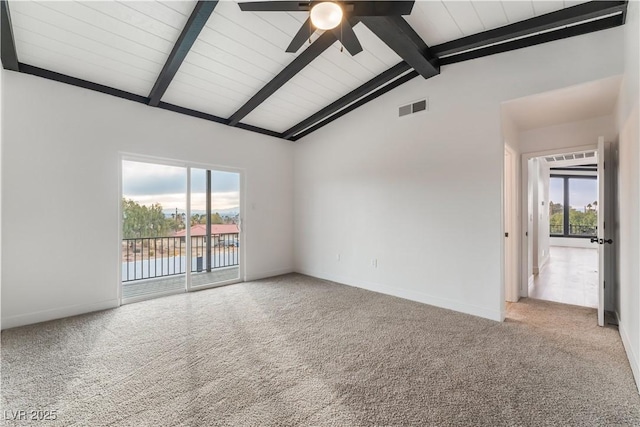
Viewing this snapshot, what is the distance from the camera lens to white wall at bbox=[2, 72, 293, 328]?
311 centimetres

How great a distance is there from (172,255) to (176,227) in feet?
3.12

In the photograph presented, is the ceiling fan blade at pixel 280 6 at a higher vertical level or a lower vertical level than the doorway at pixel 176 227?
higher

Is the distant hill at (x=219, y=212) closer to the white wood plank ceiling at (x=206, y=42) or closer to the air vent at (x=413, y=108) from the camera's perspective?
the white wood plank ceiling at (x=206, y=42)

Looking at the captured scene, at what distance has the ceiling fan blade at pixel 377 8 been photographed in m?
2.10

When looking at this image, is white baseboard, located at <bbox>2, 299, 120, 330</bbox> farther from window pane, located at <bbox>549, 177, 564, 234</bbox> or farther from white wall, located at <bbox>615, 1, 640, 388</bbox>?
window pane, located at <bbox>549, 177, 564, 234</bbox>

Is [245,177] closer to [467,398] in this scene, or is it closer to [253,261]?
[253,261]

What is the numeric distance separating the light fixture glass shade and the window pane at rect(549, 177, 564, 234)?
1135 centimetres

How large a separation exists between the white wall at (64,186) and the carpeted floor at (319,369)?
1.27 feet

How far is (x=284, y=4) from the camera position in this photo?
7.07ft

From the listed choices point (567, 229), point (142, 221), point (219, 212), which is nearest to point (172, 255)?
point (142, 221)

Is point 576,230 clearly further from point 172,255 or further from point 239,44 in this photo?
point 172,255

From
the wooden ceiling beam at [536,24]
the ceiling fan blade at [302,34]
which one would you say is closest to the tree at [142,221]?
the ceiling fan blade at [302,34]

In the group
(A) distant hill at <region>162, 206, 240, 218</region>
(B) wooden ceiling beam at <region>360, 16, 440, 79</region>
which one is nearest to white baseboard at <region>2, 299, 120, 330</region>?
(A) distant hill at <region>162, 206, 240, 218</region>

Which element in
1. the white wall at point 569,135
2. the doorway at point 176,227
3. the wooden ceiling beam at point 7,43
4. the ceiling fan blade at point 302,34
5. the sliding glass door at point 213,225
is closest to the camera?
the ceiling fan blade at point 302,34
